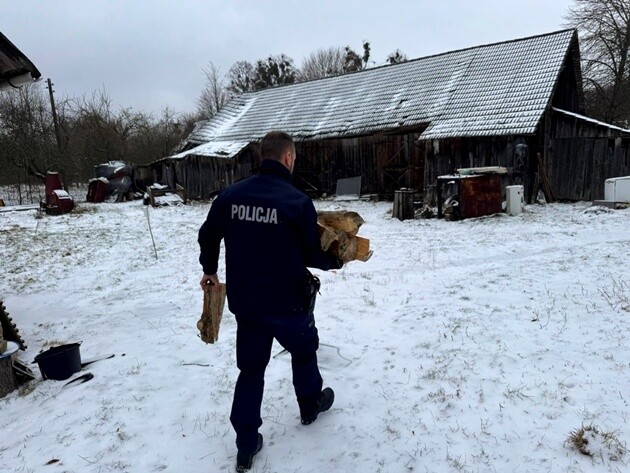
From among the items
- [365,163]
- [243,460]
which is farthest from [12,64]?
[365,163]

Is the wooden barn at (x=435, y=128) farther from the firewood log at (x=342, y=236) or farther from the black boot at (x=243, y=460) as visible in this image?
the black boot at (x=243, y=460)

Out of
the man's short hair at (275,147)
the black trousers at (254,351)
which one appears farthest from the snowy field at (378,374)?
the man's short hair at (275,147)

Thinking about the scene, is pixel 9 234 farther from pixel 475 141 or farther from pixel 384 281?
pixel 475 141

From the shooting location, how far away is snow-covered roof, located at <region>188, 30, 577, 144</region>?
1559 centimetres

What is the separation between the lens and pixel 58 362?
404cm

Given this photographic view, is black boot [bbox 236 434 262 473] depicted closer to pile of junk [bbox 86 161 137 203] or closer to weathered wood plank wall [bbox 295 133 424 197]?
weathered wood plank wall [bbox 295 133 424 197]

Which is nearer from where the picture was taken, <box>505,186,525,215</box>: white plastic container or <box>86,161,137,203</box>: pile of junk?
<box>505,186,525,215</box>: white plastic container

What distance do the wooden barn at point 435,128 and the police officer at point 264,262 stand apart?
13272 mm

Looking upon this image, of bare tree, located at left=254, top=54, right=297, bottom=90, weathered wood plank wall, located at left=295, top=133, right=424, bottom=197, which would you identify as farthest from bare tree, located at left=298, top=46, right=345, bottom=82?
weathered wood plank wall, located at left=295, top=133, right=424, bottom=197

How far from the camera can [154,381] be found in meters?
3.89

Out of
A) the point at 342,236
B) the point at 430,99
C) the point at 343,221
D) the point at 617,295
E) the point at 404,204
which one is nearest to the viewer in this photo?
the point at 342,236

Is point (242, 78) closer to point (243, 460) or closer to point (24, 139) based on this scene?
point (24, 139)

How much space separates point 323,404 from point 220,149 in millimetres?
21254

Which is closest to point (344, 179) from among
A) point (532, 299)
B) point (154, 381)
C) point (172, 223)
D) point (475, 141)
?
A: point (475, 141)
